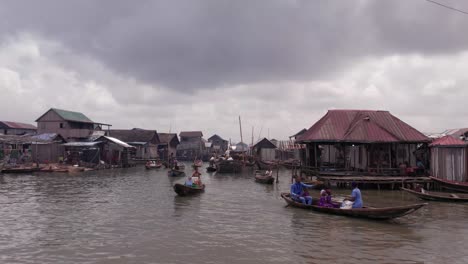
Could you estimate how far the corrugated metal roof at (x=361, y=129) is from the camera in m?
28.1

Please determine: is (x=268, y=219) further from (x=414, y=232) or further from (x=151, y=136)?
(x=151, y=136)

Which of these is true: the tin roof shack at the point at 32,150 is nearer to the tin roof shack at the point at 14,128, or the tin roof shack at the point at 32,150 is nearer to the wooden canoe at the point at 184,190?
the tin roof shack at the point at 14,128

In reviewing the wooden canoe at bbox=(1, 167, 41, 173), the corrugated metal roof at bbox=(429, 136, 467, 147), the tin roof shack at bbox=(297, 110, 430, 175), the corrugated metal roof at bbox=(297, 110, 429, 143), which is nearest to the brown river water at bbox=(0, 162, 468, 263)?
the corrugated metal roof at bbox=(429, 136, 467, 147)

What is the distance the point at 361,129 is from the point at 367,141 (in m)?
1.81

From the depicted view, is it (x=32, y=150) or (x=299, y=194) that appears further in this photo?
(x=32, y=150)

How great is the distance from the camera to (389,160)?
2869cm

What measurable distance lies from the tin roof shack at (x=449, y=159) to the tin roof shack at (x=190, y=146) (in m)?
58.9

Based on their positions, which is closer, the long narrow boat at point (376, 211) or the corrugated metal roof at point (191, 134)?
the long narrow boat at point (376, 211)

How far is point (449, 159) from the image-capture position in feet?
78.3

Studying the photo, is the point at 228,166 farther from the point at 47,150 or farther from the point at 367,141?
the point at 47,150

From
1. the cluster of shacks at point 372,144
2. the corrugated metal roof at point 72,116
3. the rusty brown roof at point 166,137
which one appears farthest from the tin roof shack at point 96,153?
the cluster of shacks at point 372,144

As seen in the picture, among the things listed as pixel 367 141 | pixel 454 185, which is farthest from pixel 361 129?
pixel 454 185

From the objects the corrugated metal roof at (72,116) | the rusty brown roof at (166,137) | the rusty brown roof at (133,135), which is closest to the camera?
the corrugated metal roof at (72,116)

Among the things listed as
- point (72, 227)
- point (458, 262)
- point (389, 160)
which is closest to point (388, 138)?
point (389, 160)
